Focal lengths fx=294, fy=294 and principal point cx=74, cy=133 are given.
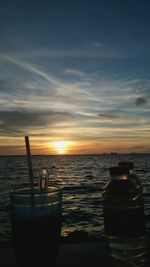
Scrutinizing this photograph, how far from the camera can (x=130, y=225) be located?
1402 millimetres

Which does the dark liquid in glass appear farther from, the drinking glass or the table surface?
the table surface

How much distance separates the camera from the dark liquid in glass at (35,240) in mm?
1231

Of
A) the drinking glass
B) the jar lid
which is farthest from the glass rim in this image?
the jar lid

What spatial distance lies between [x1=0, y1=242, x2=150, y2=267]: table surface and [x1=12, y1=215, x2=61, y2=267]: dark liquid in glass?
21 cm

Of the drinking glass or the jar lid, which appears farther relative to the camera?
the jar lid

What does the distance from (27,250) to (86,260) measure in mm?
386

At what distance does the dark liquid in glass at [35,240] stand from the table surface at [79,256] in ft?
0.70

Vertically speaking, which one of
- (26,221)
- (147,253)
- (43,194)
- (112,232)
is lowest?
(147,253)

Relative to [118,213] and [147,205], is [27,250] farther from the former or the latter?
[147,205]

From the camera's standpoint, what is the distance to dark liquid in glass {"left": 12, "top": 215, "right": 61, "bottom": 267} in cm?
123

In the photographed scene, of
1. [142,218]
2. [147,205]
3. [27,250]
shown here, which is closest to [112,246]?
[142,218]

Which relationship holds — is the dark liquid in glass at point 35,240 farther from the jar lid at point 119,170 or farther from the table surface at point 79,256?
the jar lid at point 119,170

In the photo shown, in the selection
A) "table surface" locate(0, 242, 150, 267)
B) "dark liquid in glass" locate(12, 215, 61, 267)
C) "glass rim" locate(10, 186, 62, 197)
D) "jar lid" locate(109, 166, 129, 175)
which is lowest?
"table surface" locate(0, 242, 150, 267)

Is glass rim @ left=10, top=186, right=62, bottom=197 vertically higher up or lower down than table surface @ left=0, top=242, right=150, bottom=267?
higher up
